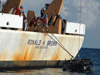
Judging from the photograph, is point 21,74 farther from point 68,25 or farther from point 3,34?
point 68,25

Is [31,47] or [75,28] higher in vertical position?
[75,28]

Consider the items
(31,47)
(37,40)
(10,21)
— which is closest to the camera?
(10,21)

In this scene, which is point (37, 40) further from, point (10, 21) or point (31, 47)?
point (10, 21)

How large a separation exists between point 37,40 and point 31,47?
0.83 metres

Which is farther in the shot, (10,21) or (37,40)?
(37,40)

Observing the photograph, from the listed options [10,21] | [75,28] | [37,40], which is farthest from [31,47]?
[75,28]

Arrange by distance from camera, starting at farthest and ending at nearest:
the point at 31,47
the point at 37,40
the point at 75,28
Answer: the point at 75,28 → the point at 37,40 → the point at 31,47

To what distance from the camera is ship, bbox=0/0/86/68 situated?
89.8 feet

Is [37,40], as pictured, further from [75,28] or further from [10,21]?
[75,28]

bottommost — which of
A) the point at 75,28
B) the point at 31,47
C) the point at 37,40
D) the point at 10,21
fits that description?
the point at 31,47

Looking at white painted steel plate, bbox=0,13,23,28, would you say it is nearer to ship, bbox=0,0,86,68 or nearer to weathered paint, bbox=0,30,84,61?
ship, bbox=0,0,86,68

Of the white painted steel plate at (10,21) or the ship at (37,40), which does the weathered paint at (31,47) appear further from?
the white painted steel plate at (10,21)

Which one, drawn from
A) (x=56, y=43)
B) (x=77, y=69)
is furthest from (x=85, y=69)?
(x=56, y=43)

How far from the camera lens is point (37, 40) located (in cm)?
2988
